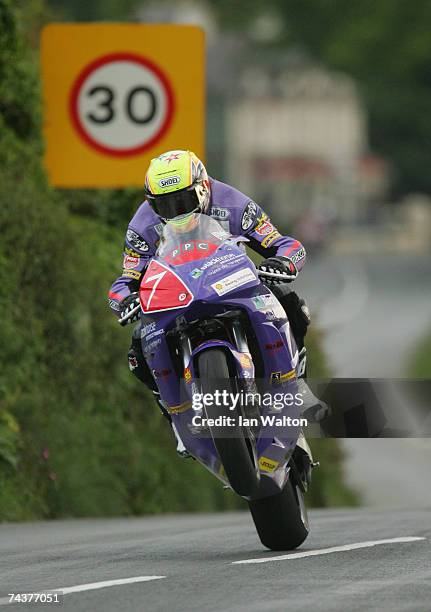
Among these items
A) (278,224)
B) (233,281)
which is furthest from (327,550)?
(278,224)

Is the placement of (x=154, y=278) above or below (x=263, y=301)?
above

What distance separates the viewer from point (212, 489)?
1700 cm

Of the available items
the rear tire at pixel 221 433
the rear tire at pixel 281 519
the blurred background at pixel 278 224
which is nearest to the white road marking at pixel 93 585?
the rear tire at pixel 221 433

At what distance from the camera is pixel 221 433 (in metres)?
9.54

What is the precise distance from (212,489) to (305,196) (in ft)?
411

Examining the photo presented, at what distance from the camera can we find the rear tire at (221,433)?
9508mm

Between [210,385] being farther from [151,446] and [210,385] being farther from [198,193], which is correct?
→ [151,446]

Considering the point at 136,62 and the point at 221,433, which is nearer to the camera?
the point at 221,433

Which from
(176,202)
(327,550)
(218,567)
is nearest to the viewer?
(218,567)

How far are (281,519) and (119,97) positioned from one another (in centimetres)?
529

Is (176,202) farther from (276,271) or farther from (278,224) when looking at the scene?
(278,224)

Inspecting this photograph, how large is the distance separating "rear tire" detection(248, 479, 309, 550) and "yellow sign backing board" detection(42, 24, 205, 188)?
4.77 meters

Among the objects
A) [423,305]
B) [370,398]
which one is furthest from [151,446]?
[423,305]

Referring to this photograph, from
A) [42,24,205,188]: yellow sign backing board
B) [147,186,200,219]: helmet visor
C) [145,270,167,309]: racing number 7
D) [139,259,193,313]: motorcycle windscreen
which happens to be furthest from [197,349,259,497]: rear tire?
[42,24,205,188]: yellow sign backing board
